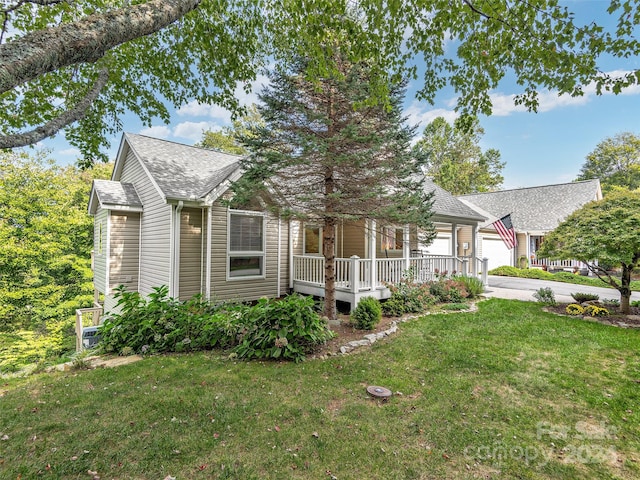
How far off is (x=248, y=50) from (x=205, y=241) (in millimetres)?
4914

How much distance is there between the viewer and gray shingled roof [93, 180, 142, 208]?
29.0 feet

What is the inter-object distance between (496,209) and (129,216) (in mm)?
25179

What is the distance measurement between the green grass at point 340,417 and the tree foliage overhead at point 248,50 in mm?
3168

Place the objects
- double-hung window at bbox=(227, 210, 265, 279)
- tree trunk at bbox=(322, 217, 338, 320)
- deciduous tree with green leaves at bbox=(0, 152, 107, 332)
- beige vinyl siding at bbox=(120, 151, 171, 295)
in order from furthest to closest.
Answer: deciduous tree with green leaves at bbox=(0, 152, 107, 332) < double-hung window at bbox=(227, 210, 265, 279) < beige vinyl siding at bbox=(120, 151, 171, 295) < tree trunk at bbox=(322, 217, 338, 320)

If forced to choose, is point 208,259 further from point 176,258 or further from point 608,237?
point 608,237

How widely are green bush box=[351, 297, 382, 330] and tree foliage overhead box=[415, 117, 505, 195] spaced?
91.3ft

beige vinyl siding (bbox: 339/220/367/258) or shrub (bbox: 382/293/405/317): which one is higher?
beige vinyl siding (bbox: 339/220/367/258)

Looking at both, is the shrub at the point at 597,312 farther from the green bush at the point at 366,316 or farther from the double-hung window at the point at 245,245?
the double-hung window at the point at 245,245

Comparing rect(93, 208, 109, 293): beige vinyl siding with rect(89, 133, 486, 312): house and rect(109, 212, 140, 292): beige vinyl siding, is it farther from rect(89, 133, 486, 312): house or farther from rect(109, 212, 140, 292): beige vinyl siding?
rect(109, 212, 140, 292): beige vinyl siding

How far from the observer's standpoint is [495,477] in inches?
94.8

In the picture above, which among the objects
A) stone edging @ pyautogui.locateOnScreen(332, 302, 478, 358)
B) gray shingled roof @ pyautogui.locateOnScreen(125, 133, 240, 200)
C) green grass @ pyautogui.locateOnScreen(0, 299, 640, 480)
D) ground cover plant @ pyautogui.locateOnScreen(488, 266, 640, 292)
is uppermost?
gray shingled roof @ pyautogui.locateOnScreen(125, 133, 240, 200)

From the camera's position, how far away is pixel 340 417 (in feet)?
10.7

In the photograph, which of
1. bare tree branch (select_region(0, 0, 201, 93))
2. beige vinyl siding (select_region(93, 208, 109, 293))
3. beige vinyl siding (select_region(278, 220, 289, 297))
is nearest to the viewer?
bare tree branch (select_region(0, 0, 201, 93))

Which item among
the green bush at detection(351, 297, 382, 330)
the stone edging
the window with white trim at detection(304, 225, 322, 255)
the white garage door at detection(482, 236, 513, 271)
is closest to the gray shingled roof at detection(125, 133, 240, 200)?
the window with white trim at detection(304, 225, 322, 255)
